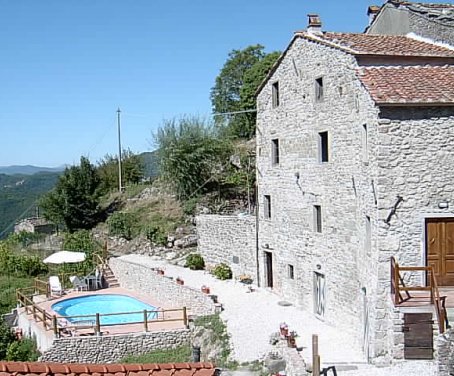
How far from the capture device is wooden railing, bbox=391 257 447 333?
513 inches

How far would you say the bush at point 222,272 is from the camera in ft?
86.7

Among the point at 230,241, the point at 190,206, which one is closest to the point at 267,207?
the point at 230,241

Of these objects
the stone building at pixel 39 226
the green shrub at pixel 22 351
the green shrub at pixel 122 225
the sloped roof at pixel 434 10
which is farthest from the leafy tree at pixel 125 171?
the sloped roof at pixel 434 10

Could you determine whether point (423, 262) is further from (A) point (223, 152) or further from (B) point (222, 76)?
(B) point (222, 76)

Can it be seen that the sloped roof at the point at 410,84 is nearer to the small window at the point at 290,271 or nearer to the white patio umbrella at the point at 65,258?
the small window at the point at 290,271

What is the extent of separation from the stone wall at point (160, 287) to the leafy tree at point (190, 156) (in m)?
6.76

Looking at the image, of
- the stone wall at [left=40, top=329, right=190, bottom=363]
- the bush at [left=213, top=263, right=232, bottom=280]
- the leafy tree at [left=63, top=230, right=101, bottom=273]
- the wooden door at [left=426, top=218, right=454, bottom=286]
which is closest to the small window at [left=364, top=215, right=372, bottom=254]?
the wooden door at [left=426, top=218, right=454, bottom=286]

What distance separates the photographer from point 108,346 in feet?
65.9

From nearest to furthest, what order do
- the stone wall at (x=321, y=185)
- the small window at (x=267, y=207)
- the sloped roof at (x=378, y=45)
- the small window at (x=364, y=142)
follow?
1. the small window at (x=364, y=142)
2. the stone wall at (x=321, y=185)
3. the sloped roof at (x=378, y=45)
4. the small window at (x=267, y=207)

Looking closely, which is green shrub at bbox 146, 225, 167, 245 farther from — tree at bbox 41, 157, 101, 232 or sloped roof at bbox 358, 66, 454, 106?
sloped roof at bbox 358, 66, 454, 106

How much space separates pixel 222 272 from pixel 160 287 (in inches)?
118

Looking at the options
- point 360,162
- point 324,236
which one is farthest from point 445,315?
point 324,236

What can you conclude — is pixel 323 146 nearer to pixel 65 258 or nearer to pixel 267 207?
pixel 267 207

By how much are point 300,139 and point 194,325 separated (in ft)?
26.6
